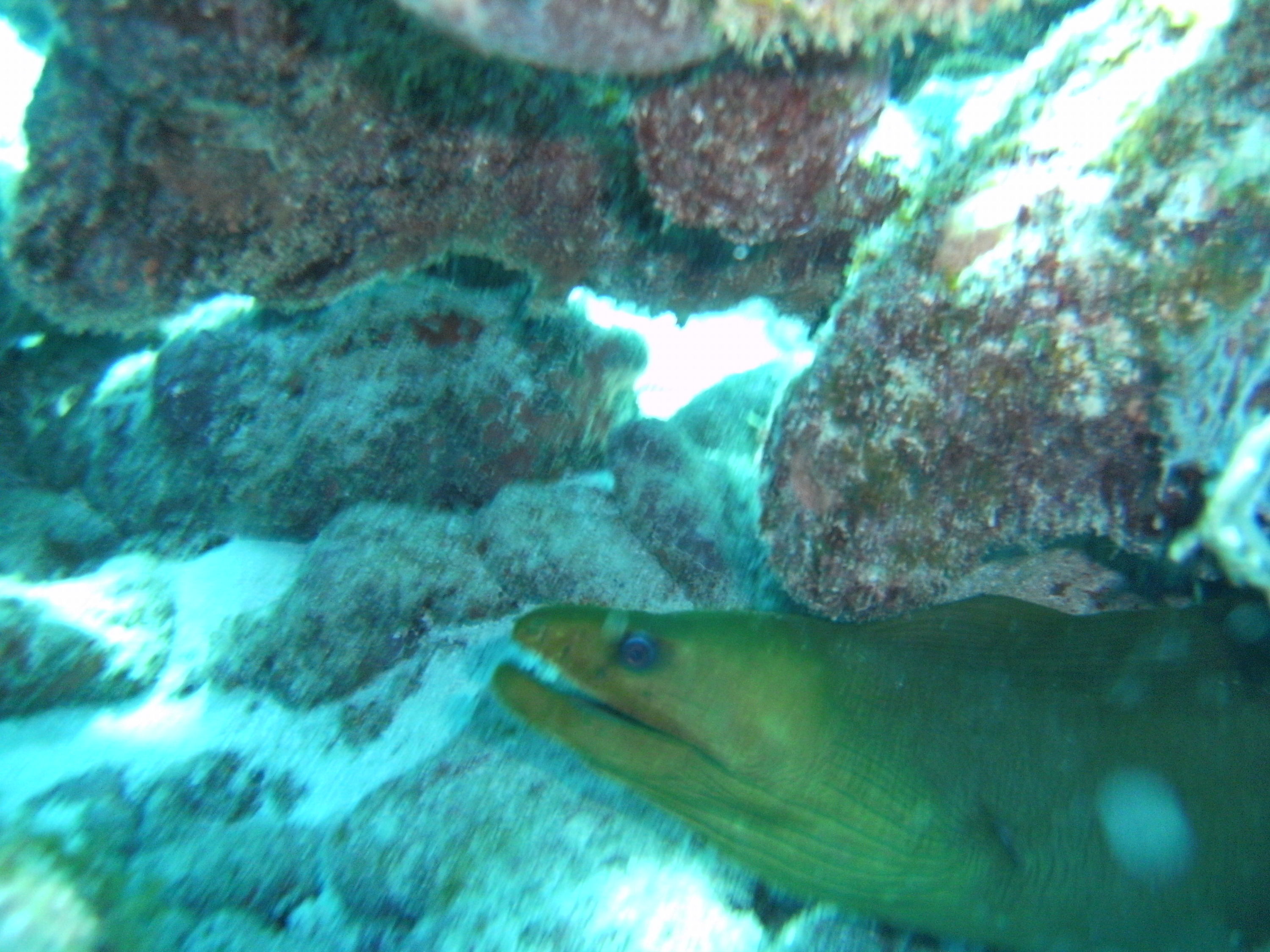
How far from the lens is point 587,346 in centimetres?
351

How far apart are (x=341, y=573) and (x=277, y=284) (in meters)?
1.29

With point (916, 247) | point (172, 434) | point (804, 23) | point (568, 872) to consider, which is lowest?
point (568, 872)

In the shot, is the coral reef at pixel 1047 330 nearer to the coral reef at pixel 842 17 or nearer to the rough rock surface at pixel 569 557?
the coral reef at pixel 842 17

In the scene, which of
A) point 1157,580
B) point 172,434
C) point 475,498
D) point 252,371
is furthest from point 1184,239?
point 172,434

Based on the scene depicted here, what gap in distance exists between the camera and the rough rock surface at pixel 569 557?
2.94 metres

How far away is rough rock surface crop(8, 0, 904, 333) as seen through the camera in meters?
1.60

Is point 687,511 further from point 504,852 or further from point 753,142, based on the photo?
point 753,142

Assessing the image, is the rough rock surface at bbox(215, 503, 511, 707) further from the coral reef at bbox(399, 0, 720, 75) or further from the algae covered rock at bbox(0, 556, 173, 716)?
the coral reef at bbox(399, 0, 720, 75)

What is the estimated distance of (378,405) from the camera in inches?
130

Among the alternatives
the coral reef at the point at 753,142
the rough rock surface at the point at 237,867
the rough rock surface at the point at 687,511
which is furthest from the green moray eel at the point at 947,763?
the coral reef at the point at 753,142

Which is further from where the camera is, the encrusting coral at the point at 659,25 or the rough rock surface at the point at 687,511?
the rough rock surface at the point at 687,511

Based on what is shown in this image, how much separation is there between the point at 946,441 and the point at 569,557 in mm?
1726

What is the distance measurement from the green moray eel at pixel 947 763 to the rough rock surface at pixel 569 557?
86 centimetres

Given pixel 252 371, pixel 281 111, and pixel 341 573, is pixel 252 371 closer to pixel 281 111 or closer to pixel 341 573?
pixel 341 573
